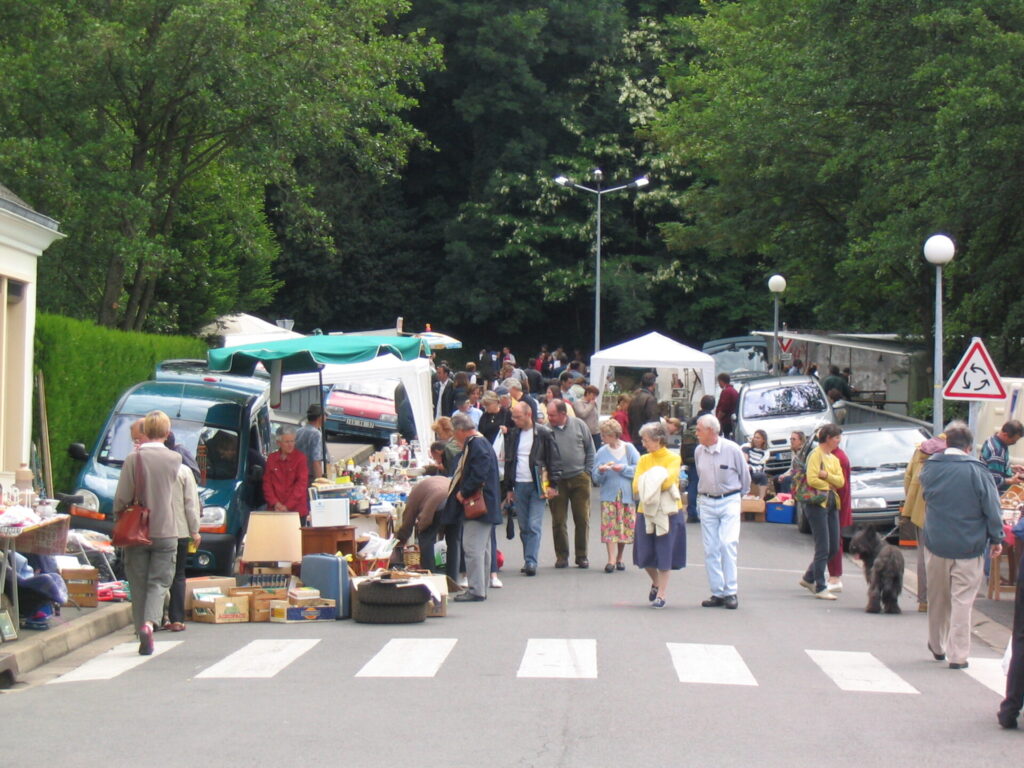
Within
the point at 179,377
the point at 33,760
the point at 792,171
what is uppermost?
the point at 792,171

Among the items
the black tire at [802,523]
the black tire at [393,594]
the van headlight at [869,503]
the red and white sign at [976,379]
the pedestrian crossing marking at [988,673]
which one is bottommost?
the pedestrian crossing marking at [988,673]

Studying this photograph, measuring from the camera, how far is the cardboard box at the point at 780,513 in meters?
22.3

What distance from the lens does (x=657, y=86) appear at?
5588 cm

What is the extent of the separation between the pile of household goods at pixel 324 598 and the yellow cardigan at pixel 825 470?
4129mm

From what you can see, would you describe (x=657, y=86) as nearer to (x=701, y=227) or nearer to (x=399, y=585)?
(x=701, y=227)

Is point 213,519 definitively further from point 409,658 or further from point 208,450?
point 409,658

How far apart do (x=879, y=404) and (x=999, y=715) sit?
31.4 m

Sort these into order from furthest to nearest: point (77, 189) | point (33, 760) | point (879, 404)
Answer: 1. point (879, 404)
2. point (77, 189)
3. point (33, 760)

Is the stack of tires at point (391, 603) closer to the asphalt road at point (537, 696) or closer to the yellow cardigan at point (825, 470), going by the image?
the asphalt road at point (537, 696)

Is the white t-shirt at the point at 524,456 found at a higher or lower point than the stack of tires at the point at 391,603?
higher

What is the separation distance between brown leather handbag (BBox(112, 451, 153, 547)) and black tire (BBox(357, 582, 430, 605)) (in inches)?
88.8

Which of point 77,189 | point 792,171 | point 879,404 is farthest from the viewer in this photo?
point 879,404

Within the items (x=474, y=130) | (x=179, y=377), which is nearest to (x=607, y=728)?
(x=179, y=377)

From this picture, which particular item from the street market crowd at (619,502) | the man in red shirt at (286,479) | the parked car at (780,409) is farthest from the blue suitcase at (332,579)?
the parked car at (780,409)
